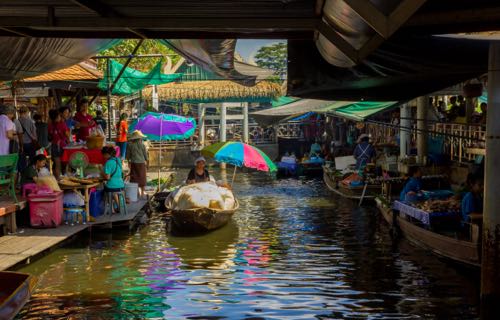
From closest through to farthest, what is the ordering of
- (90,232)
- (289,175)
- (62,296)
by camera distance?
(62,296) → (90,232) → (289,175)

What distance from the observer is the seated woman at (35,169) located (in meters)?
11.8

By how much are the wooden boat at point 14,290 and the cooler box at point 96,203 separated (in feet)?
18.5

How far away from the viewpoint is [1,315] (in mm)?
6363

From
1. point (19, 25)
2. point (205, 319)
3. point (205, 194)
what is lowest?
point (205, 319)

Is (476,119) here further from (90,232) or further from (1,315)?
(1,315)

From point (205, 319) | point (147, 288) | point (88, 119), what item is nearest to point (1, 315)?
point (205, 319)

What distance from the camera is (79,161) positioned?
13.6 meters

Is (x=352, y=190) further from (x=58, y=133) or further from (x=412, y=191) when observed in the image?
(x=58, y=133)

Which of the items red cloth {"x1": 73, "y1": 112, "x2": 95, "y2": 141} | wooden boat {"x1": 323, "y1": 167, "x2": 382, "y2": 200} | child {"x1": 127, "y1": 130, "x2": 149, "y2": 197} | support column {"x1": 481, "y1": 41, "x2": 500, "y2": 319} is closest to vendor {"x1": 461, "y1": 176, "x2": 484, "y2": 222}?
support column {"x1": 481, "y1": 41, "x2": 500, "y2": 319}

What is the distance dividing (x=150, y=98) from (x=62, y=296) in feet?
70.0

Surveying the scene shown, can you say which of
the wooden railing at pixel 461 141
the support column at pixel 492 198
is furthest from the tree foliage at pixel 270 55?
the support column at pixel 492 198

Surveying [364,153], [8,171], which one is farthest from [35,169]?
[364,153]

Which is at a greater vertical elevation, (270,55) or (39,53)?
(270,55)

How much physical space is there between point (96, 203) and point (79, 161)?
98 cm
